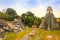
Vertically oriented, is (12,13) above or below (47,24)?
above

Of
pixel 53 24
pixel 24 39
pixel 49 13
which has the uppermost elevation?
pixel 49 13

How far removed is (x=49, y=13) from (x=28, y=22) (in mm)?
26508

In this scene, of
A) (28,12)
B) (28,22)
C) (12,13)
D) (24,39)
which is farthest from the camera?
(28,12)

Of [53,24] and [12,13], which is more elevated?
[12,13]

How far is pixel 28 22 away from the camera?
127 meters

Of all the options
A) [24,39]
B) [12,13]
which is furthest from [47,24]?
[12,13]

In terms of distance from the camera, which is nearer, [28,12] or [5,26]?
[5,26]

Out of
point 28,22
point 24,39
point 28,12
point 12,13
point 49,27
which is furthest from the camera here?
point 28,12

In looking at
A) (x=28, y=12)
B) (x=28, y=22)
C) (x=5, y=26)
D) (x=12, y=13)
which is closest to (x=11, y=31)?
(x=5, y=26)

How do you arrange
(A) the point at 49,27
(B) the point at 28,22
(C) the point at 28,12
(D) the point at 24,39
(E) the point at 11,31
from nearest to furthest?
(D) the point at 24,39, (E) the point at 11,31, (A) the point at 49,27, (B) the point at 28,22, (C) the point at 28,12

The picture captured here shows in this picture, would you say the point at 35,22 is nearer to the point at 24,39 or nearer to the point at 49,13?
the point at 49,13

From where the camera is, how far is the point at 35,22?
421 feet

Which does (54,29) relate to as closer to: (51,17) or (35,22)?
(51,17)

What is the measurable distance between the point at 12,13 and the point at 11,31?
1884 inches
